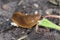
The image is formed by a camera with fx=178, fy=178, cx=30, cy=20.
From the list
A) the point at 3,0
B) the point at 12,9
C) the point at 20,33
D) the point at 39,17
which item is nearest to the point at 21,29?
the point at 20,33

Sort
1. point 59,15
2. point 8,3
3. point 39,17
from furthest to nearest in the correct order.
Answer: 1. point 8,3
2. point 59,15
3. point 39,17

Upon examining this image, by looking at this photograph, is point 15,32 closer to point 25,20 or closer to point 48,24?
point 25,20

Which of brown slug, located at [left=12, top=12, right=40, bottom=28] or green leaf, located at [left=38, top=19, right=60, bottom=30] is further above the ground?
brown slug, located at [left=12, top=12, right=40, bottom=28]

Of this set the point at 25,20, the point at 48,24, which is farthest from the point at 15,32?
the point at 48,24

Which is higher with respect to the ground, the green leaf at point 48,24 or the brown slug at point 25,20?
the brown slug at point 25,20

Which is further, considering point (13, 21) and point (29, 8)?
point (29, 8)

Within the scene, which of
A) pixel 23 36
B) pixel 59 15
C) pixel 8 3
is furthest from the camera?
pixel 8 3

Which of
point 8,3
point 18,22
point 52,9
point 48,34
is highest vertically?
point 8,3

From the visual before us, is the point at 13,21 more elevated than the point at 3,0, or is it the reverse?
the point at 3,0

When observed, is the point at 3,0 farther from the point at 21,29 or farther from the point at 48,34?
the point at 48,34
